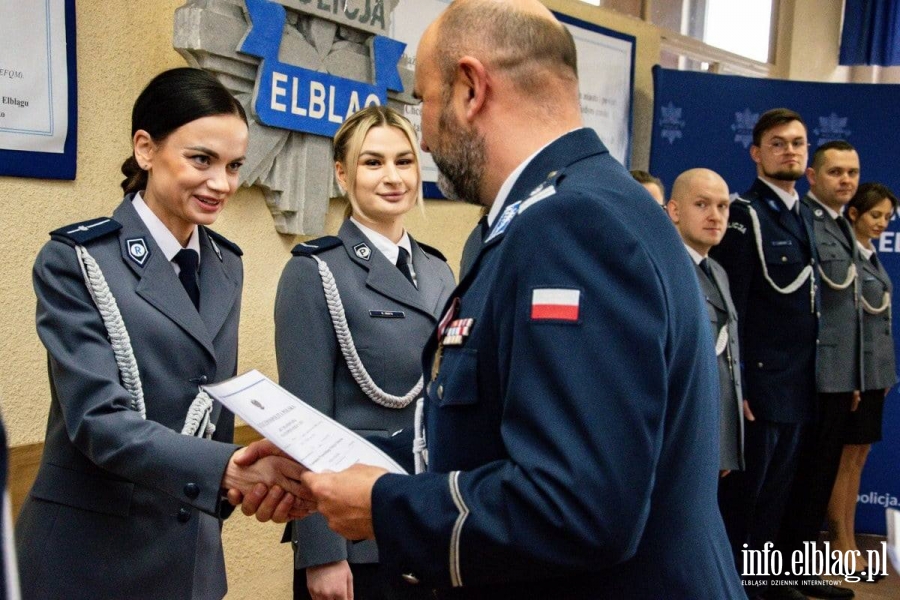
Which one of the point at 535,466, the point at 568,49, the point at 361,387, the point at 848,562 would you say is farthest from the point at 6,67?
the point at 848,562

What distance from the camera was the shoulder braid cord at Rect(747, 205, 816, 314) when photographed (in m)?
3.82

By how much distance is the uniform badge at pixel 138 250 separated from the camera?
1.60 metres

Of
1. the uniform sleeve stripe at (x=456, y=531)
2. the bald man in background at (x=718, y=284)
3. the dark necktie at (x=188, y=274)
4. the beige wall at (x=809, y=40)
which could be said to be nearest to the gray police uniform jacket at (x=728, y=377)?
the bald man in background at (x=718, y=284)

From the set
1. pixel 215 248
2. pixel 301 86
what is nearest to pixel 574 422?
pixel 215 248

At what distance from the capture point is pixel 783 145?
155 inches

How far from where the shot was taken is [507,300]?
40.0 inches

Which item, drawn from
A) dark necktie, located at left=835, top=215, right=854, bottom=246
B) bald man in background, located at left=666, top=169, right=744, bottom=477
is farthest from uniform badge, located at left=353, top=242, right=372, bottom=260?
dark necktie, located at left=835, top=215, right=854, bottom=246

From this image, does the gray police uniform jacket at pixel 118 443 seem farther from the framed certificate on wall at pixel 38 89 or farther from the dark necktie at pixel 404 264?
the framed certificate on wall at pixel 38 89

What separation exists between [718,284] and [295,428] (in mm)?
2602

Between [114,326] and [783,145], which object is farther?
[783,145]

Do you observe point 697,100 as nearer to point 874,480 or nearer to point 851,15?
point 874,480

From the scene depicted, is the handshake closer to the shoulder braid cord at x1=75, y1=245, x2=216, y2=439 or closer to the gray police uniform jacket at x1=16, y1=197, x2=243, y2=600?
the gray police uniform jacket at x1=16, y1=197, x2=243, y2=600

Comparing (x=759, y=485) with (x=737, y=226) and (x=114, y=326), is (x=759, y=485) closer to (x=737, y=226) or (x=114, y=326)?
(x=737, y=226)

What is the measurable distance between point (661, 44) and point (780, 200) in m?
1.88
